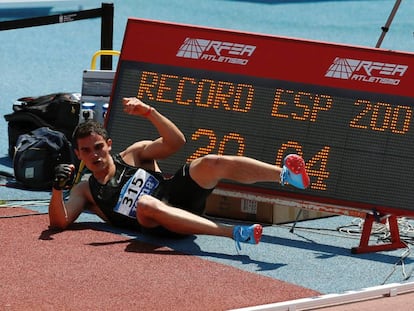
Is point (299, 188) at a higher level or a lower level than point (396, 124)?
lower

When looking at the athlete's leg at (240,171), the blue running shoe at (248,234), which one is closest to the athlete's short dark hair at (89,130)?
the athlete's leg at (240,171)

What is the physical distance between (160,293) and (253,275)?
0.81m

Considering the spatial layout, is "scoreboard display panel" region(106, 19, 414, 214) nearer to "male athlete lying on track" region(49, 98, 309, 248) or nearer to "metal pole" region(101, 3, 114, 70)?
"male athlete lying on track" region(49, 98, 309, 248)

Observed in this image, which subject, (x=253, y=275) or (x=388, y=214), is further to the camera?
(x=388, y=214)

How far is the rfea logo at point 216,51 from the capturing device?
29.3ft

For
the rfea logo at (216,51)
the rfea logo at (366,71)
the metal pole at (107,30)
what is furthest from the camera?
the metal pole at (107,30)

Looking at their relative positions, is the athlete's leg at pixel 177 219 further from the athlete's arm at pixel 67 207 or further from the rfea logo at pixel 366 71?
the rfea logo at pixel 366 71

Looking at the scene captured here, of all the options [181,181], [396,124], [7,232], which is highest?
[396,124]

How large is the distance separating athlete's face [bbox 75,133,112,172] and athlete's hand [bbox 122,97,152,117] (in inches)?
11.7

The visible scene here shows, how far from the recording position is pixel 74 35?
18094 mm

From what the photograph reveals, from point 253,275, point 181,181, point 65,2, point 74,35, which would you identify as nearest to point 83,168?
point 181,181

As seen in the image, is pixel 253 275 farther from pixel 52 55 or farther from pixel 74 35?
pixel 74 35

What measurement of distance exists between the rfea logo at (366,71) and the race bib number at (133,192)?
1606 mm

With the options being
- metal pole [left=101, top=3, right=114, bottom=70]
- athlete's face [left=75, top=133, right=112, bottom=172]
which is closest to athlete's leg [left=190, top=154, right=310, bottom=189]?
athlete's face [left=75, top=133, right=112, bottom=172]
